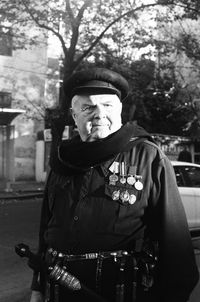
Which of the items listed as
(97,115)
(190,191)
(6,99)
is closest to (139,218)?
(97,115)

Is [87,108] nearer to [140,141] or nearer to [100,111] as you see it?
[100,111]

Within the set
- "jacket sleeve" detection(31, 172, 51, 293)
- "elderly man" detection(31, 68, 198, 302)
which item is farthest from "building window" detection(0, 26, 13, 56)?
"elderly man" detection(31, 68, 198, 302)

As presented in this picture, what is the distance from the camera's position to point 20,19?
14.7 m

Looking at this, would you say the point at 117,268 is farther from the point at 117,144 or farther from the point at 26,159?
→ the point at 26,159

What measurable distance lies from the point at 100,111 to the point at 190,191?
274 inches

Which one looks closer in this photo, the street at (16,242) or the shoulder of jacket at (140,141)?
the shoulder of jacket at (140,141)

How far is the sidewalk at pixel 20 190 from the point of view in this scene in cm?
1537

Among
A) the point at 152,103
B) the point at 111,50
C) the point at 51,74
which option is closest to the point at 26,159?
the point at 51,74

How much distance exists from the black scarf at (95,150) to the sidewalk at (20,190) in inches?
504

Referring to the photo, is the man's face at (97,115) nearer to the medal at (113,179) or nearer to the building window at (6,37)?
the medal at (113,179)

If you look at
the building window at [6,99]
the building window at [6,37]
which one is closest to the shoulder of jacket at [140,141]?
the building window at [6,37]

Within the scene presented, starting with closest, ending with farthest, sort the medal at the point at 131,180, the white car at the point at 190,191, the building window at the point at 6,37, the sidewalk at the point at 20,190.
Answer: the medal at the point at 131,180
the white car at the point at 190,191
the building window at the point at 6,37
the sidewalk at the point at 20,190

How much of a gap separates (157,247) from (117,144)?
485 mm

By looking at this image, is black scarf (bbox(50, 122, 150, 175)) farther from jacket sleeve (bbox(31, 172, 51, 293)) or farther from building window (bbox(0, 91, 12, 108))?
building window (bbox(0, 91, 12, 108))
